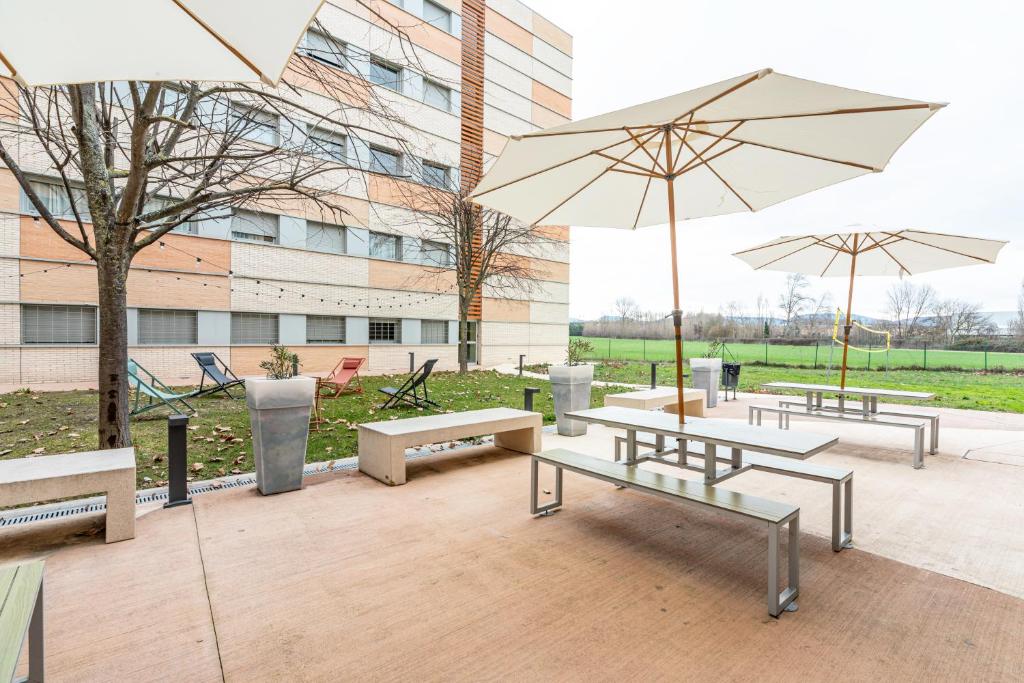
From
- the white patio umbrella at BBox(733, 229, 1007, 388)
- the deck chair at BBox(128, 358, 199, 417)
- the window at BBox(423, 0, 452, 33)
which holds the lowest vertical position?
the deck chair at BBox(128, 358, 199, 417)

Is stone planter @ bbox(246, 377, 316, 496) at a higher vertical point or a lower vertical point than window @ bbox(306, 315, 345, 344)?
lower

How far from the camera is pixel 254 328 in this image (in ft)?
A: 49.1

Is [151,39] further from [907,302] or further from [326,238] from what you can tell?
[907,302]

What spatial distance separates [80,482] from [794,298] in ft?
125

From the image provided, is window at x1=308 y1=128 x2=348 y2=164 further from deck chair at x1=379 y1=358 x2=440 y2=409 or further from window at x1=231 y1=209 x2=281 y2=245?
window at x1=231 y1=209 x2=281 y2=245

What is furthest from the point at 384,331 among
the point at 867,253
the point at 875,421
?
the point at 875,421

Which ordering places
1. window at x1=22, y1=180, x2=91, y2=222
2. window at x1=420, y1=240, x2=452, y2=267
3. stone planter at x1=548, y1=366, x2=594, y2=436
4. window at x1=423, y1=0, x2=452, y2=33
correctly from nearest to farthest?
stone planter at x1=548, y1=366, x2=594, y2=436
window at x1=22, y1=180, x2=91, y2=222
window at x1=423, y1=0, x2=452, y2=33
window at x1=420, y1=240, x2=452, y2=267

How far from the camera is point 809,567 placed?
314 centimetres

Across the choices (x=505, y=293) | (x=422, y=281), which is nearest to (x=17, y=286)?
(x=422, y=281)

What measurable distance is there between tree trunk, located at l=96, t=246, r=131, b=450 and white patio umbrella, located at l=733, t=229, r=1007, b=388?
26.9ft

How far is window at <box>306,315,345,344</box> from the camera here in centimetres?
1611

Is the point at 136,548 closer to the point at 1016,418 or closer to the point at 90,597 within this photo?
the point at 90,597

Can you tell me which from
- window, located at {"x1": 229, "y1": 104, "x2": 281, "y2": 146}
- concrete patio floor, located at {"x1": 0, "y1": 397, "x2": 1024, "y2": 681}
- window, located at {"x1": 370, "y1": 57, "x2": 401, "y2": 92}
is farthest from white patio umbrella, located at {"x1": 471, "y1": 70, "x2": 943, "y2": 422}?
window, located at {"x1": 229, "y1": 104, "x2": 281, "y2": 146}

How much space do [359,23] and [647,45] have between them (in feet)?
33.5
